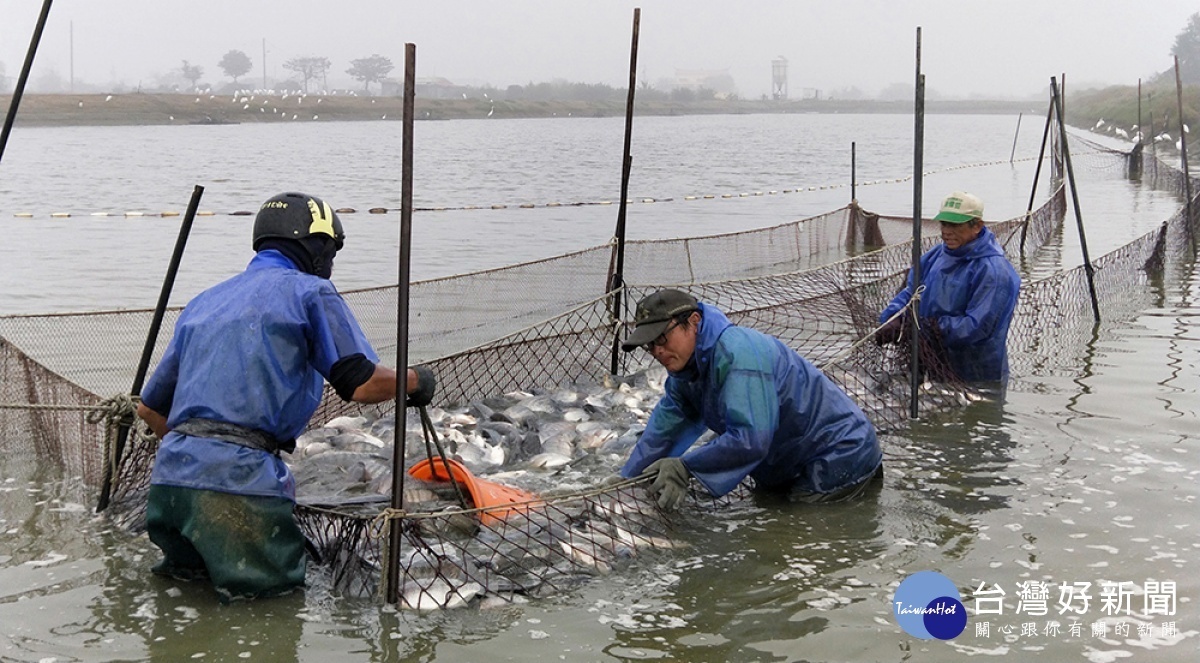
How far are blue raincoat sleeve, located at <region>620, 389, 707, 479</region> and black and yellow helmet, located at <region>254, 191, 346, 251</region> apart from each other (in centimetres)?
181

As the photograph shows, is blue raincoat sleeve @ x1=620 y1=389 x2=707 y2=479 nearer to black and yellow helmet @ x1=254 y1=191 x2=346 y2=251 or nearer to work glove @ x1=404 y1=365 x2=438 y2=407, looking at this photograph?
work glove @ x1=404 y1=365 x2=438 y2=407

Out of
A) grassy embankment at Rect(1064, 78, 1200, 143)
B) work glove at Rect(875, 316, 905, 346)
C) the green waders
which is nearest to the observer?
the green waders

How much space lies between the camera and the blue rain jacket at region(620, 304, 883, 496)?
5.15 metres

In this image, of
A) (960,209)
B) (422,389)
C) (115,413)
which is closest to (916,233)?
(960,209)

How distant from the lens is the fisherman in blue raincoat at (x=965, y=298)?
7.80 m

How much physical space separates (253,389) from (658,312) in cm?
177

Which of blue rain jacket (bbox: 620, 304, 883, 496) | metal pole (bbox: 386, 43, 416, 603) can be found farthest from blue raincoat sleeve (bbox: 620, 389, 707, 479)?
metal pole (bbox: 386, 43, 416, 603)

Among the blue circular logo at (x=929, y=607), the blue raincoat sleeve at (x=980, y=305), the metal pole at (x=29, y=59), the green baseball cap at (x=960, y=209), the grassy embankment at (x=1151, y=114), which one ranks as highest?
the grassy embankment at (x=1151, y=114)

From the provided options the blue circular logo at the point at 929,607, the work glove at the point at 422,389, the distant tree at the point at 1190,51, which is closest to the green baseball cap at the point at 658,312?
the work glove at the point at 422,389

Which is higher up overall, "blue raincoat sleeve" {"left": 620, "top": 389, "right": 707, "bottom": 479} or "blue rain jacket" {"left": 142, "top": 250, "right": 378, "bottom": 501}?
"blue rain jacket" {"left": 142, "top": 250, "right": 378, "bottom": 501}

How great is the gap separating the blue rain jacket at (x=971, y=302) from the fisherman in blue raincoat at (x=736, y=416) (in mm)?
2313

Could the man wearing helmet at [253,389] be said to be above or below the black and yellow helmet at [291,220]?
below

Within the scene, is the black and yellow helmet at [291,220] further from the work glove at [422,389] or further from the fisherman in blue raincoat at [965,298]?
the fisherman in blue raincoat at [965,298]

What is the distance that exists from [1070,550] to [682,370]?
6.78 ft
